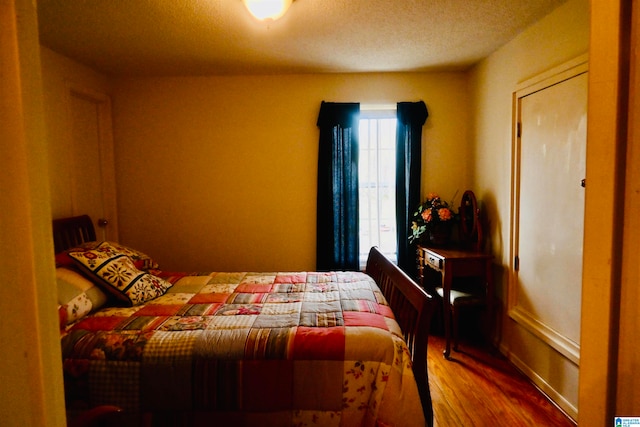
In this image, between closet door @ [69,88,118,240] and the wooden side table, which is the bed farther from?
closet door @ [69,88,118,240]

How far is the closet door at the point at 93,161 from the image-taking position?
2963 mm

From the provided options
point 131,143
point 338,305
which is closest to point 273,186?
point 131,143

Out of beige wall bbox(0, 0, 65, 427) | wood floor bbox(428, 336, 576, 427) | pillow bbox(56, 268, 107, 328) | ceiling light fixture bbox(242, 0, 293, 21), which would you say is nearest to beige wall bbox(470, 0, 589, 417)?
wood floor bbox(428, 336, 576, 427)

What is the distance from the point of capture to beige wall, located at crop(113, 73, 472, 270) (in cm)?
336

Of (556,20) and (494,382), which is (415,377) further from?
(556,20)

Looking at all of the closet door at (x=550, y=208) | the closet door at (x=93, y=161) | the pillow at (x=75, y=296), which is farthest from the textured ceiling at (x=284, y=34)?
the pillow at (x=75, y=296)

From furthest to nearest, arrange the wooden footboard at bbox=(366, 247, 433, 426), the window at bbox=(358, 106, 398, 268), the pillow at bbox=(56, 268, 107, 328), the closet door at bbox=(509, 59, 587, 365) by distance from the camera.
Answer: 1. the window at bbox=(358, 106, 398, 268)
2. the closet door at bbox=(509, 59, 587, 365)
3. the pillow at bbox=(56, 268, 107, 328)
4. the wooden footboard at bbox=(366, 247, 433, 426)

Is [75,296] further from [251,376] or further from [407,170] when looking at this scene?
[407,170]

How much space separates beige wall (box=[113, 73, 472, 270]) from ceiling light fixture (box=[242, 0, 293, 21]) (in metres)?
1.41

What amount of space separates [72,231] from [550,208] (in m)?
3.73

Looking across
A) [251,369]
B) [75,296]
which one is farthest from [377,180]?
[75,296]

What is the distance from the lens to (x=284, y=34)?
246 centimetres

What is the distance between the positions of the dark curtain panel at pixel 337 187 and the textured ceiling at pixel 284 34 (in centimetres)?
48

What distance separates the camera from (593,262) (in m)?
0.44
